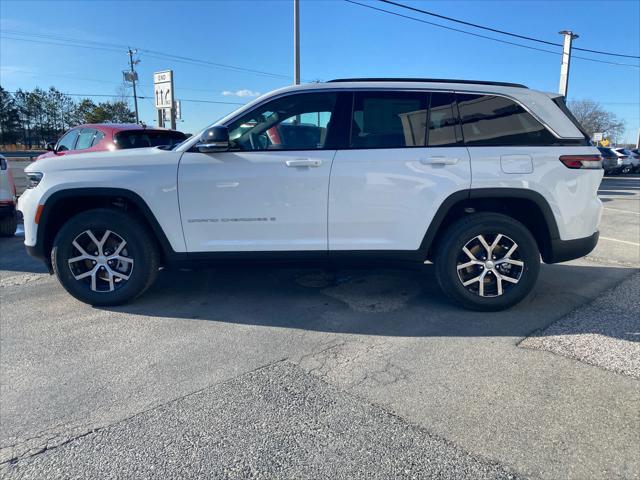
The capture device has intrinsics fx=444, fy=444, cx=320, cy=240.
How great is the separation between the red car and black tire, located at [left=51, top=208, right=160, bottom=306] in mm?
4775

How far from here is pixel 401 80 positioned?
4.04 metres

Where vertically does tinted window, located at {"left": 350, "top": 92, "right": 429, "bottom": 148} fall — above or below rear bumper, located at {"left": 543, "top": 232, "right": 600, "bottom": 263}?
above

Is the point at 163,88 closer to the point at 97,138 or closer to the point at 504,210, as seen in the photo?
the point at 97,138

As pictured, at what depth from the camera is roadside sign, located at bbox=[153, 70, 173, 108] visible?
12.6m

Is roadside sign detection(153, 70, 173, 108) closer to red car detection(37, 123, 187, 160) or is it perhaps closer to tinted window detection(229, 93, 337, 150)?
red car detection(37, 123, 187, 160)

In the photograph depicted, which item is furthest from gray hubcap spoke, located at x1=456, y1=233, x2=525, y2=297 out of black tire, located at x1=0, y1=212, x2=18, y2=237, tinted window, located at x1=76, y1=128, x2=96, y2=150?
tinted window, located at x1=76, y1=128, x2=96, y2=150

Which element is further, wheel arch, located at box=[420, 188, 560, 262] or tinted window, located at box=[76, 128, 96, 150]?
tinted window, located at box=[76, 128, 96, 150]

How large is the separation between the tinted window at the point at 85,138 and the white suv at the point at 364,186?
18.6 ft

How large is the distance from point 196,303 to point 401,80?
2.85 meters

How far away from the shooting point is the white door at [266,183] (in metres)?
3.83

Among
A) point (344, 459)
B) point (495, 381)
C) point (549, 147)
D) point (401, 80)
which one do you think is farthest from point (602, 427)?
point (401, 80)

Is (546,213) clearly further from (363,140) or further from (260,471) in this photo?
(260,471)

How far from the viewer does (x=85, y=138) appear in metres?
9.33

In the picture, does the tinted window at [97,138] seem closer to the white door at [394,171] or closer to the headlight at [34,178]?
the headlight at [34,178]
